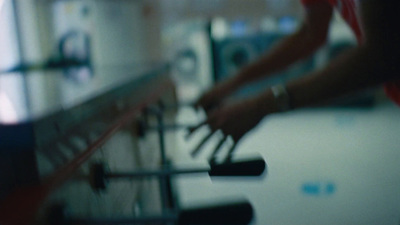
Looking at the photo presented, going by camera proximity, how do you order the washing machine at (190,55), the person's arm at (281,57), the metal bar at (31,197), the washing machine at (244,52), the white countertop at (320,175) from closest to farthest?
1. the metal bar at (31,197)
2. the person's arm at (281,57)
3. the white countertop at (320,175)
4. the washing machine at (244,52)
5. the washing machine at (190,55)

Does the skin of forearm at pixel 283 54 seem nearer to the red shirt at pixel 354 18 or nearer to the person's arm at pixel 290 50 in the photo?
the person's arm at pixel 290 50

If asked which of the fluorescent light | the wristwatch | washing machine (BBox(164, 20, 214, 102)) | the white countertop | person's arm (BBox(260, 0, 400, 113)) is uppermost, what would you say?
person's arm (BBox(260, 0, 400, 113))

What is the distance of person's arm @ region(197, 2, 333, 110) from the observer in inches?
36.5

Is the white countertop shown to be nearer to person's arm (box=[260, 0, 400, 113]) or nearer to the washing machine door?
person's arm (box=[260, 0, 400, 113])

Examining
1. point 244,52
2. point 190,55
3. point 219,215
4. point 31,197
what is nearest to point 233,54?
point 244,52

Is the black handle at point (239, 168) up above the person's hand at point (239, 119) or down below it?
below

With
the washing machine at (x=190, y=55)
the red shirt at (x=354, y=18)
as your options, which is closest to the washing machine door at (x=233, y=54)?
the washing machine at (x=190, y=55)

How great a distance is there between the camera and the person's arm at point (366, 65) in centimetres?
48

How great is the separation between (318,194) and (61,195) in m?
1.49

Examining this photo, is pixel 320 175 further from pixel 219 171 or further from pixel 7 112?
pixel 7 112

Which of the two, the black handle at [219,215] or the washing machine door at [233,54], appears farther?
the washing machine door at [233,54]

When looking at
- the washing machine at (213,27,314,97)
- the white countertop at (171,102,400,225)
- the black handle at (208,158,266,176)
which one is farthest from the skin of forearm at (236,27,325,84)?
the washing machine at (213,27,314,97)

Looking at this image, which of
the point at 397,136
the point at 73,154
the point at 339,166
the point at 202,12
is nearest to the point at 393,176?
the point at 339,166

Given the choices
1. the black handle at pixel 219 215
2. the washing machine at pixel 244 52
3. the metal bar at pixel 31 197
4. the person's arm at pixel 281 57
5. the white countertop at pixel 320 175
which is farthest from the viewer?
the washing machine at pixel 244 52
